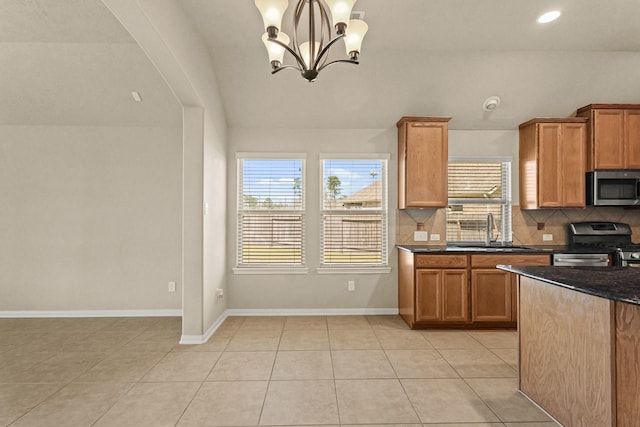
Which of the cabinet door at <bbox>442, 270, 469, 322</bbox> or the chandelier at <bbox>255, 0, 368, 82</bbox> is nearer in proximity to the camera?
the chandelier at <bbox>255, 0, 368, 82</bbox>

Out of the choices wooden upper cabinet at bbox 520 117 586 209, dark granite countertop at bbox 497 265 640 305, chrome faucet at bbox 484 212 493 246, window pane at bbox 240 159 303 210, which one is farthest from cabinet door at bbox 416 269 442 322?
window pane at bbox 240 159 303 210

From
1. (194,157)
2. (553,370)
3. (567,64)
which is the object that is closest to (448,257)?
(553,370)

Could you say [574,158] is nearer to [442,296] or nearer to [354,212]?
[442,296]

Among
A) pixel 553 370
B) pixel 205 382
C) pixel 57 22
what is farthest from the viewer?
pixel 57 22

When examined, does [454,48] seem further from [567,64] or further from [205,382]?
[205,382]

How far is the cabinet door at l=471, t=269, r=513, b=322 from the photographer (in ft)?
12.5

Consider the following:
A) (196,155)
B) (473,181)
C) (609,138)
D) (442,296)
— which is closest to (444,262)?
(442,296)

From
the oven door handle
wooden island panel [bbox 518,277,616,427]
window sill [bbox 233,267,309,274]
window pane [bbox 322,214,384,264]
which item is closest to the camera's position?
wooden island panel [bbox 518,277,616,427]

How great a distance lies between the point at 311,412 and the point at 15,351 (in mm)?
3118

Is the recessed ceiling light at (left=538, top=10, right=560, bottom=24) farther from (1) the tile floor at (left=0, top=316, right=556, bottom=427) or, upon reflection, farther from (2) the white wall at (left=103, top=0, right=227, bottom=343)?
(2) the white wall at (left=103, top=0, right=227, bottom=343)

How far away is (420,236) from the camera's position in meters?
4.49

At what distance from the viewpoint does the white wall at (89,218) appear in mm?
4324

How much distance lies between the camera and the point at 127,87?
3.86 meters

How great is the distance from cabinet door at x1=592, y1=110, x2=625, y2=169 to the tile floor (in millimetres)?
2549
